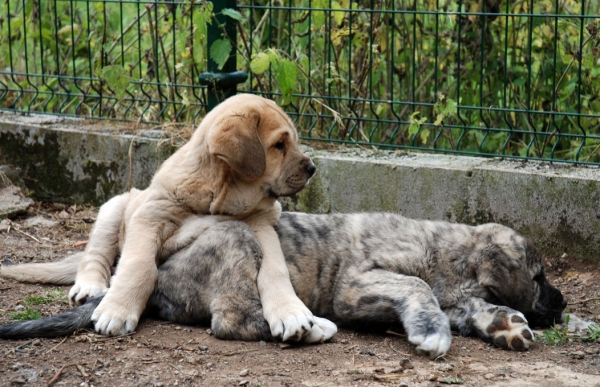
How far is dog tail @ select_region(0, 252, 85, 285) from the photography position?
5379 mm

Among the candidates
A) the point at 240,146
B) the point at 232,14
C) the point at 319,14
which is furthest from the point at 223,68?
the point at 240,146

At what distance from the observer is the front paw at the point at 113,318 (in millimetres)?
4281

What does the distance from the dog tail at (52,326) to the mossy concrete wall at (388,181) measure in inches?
107

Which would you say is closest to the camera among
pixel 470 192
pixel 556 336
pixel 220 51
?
pixel 556 336

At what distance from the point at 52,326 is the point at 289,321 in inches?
47.5

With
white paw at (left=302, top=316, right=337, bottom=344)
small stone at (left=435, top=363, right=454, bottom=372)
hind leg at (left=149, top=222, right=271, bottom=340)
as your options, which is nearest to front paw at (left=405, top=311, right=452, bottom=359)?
small stone at (left=435, top=363, right=454, bottom=372)

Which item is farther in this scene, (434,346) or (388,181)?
(388,181)

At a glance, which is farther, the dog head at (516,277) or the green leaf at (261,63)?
the green leaf at (261,63)

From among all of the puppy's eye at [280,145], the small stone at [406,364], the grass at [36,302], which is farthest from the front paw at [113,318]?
the small stone at [406,364]

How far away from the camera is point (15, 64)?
9.86 meters

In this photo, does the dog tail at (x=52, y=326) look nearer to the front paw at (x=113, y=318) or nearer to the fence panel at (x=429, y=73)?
the front paw at (x=113, y=318)

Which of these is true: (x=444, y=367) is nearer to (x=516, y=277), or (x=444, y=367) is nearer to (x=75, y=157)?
(x=516, y=277)

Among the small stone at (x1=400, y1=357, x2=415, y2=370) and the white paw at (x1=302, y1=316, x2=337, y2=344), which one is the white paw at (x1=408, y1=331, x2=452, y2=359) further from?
the white paw at (x1=302, y1=316, x2=337, y2=344)

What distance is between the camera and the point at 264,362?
399 cm
